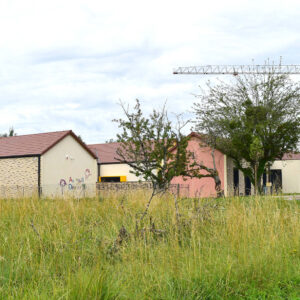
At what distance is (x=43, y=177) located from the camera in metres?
29.9

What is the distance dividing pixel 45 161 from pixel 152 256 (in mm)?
25886

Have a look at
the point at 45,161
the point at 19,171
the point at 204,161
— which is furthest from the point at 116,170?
the point at 204,161

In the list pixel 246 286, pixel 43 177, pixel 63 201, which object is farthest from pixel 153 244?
pixel 43 177

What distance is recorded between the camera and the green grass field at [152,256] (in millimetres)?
4574

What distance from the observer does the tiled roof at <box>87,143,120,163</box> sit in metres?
38.6

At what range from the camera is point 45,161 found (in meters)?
30.1

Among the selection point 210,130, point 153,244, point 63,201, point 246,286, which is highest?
point 210,130

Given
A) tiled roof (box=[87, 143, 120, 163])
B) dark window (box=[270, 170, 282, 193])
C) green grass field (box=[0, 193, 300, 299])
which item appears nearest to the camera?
green grass field (box=[0, 193, 300, 299])

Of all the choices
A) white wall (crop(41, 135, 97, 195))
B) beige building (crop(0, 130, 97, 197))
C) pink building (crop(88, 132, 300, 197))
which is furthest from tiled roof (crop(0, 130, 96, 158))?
pink building (crop(88, 132, 300, 197))

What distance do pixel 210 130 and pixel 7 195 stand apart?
→ 20637 millimetres

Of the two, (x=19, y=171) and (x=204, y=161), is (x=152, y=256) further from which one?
(x=19, y=171)

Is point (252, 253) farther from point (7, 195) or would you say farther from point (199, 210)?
point (7, 195)

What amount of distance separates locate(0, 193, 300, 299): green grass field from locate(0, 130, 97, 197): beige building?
2189 centimetres

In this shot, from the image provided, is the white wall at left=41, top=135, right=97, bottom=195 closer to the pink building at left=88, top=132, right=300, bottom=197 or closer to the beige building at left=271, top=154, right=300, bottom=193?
the pink building at left=88, top=132, right=300, bottom=197
